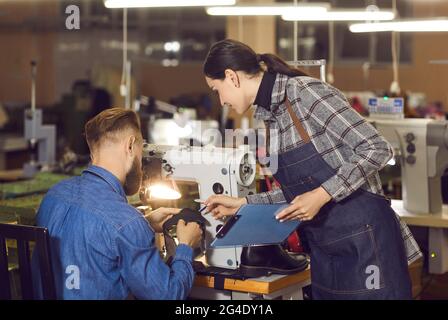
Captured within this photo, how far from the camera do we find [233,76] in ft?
7.89

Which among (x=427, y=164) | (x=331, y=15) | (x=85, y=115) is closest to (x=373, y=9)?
(x=331, y=15)

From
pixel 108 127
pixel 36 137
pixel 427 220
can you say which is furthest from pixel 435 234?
pixel 36 137

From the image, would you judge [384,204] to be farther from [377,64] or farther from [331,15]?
[377,64]

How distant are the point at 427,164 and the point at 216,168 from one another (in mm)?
1471

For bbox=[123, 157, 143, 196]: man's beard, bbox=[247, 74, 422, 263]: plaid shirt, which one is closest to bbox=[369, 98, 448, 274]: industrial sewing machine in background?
bbox=[247, 74, 422, 263]: plaid shirt

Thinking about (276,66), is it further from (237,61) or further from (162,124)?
(162,124)

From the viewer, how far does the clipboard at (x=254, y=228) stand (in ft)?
7.43

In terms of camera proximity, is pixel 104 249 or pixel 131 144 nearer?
pixel 104 249

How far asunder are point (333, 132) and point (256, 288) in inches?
22.1

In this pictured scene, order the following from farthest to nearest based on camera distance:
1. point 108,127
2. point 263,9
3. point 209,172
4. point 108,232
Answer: point 263,9 → point 209,172 → point 108,127 → point 108,232

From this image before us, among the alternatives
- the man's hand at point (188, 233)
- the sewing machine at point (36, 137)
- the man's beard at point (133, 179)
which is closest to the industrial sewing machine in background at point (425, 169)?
the man's hand at point (188, 233)

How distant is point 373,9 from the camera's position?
474 centimetres

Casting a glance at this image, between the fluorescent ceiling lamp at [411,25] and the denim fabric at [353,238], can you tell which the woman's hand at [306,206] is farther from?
the fluorescent ceiling lamp at [411,25]

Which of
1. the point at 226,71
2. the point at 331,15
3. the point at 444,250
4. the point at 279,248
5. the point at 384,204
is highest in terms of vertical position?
the point at 331,15
